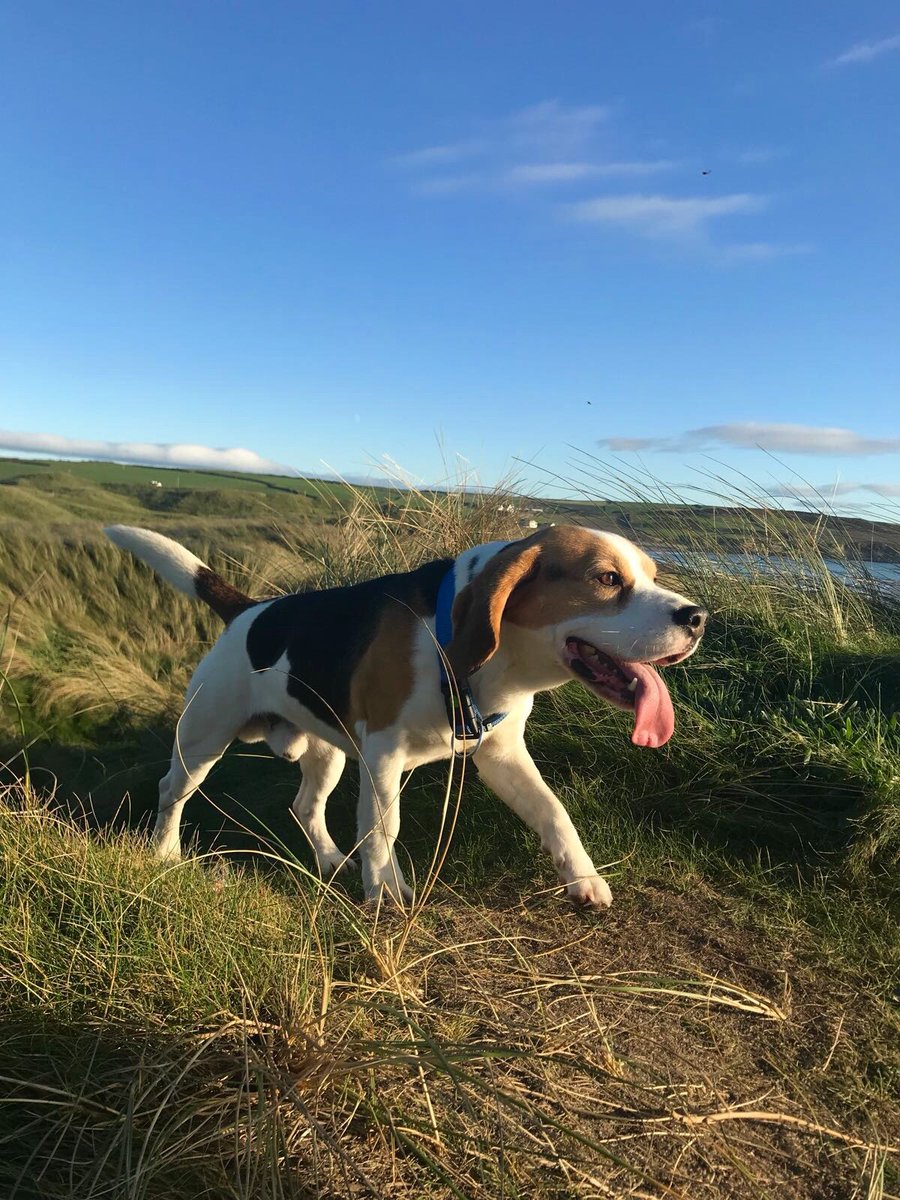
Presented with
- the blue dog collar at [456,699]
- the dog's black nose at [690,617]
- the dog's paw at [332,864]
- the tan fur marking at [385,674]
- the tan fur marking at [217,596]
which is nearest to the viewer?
the dog's black nose at [690,617]

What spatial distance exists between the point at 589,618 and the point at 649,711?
398 mm

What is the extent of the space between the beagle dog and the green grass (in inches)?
14.0

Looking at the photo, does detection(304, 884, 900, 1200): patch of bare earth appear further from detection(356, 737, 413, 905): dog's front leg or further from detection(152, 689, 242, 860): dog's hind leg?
detection(152, 689, 242, 860): dog's hind leg

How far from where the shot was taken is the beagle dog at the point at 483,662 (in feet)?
10.4

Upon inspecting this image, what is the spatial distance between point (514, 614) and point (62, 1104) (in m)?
2.10

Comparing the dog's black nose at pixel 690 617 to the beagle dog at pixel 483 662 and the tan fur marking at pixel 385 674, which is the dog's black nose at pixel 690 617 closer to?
the beagle dog at pixel 483 662

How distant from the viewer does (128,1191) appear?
1.61 metres

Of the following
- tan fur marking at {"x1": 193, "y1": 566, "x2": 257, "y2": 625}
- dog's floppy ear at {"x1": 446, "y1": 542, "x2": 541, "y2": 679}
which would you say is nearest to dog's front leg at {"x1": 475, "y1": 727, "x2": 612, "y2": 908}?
dog's floppy ear at {"x1": 446, "y1": 542, "x2": 541, "y2": 679}

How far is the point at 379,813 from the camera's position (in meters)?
3.42

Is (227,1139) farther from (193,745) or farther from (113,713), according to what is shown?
(113,713)

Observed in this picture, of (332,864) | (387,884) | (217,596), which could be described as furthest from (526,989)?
(217,596)

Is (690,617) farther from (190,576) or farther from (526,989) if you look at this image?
(190,576)

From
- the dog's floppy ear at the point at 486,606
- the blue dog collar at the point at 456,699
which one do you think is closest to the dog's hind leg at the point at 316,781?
the blue dog collar at the point at 456,699

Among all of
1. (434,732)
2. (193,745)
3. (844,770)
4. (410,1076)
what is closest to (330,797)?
(193,745)
